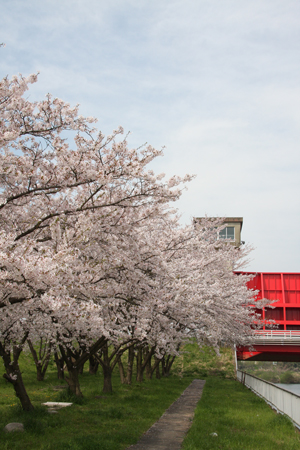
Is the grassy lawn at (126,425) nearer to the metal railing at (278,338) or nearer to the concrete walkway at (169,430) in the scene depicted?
the concrete walkway at (169,430)

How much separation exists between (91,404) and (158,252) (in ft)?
27.5

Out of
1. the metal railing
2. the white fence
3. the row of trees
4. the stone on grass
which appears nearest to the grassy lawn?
the stone on grass

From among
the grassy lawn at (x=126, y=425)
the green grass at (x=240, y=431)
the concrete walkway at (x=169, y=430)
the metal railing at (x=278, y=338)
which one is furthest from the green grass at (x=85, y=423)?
the metal railing at (x=278, y=338)

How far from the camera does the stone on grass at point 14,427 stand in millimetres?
9103

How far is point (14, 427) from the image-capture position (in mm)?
9195

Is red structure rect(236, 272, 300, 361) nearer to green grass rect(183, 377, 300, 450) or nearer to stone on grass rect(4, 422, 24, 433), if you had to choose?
green grass rect(183, 377, 300, 450)

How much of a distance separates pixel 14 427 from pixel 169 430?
13.9 ft

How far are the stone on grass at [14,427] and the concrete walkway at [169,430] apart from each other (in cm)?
290

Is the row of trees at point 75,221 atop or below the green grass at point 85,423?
atop

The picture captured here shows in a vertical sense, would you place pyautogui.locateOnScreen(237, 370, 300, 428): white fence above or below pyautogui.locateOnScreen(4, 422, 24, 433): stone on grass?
below

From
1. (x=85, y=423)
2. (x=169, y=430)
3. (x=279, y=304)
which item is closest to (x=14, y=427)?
(x=85, y=423)

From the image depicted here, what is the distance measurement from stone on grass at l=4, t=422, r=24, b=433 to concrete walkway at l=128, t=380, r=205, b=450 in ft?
9.53

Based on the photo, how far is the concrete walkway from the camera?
8.61m

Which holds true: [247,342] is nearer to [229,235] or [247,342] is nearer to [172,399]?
[172,399]
